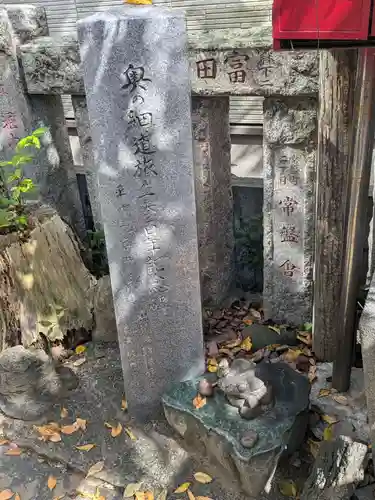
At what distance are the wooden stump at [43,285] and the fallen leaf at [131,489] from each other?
5.07 ft

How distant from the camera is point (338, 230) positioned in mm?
3430

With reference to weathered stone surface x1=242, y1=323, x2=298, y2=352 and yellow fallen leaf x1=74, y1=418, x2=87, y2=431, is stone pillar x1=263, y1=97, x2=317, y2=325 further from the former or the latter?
yellow fallen leaf x1=74, y1=418, x2=87, y2=431

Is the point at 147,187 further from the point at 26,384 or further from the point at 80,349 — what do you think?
the point at 80,349

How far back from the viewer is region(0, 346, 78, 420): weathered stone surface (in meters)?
3.55

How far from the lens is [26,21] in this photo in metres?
4.32

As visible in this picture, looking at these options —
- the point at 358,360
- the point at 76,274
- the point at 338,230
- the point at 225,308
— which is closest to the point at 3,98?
the point at 76,274

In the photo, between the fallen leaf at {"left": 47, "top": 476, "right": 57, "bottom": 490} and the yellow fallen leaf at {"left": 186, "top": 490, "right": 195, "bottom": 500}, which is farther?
the fallen leaf at {"left": 47, "top": 476, "right": 57, "bottom": 490}

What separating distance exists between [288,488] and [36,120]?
3.73 metres

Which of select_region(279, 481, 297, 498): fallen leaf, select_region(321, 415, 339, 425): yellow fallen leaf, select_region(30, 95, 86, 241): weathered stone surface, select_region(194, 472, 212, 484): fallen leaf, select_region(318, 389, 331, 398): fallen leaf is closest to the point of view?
select_region(279, 481, 297, 498): fallen leaf

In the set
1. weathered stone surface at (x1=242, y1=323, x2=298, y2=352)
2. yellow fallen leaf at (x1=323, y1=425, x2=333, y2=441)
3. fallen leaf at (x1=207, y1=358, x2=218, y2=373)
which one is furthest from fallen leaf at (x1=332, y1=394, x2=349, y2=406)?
fallen leaf at (x1=207, y1=358, x2=218, y2=373)

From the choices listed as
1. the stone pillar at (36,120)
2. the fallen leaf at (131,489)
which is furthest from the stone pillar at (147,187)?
the stone pillar at (36,120)

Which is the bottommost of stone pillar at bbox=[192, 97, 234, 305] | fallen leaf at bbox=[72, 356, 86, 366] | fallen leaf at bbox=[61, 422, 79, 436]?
fallen leaf at bbox=[61, 422, 79, 436]

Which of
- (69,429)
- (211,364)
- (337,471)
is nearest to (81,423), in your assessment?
(69,429)

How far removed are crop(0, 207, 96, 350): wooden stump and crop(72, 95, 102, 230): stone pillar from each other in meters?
0.64
